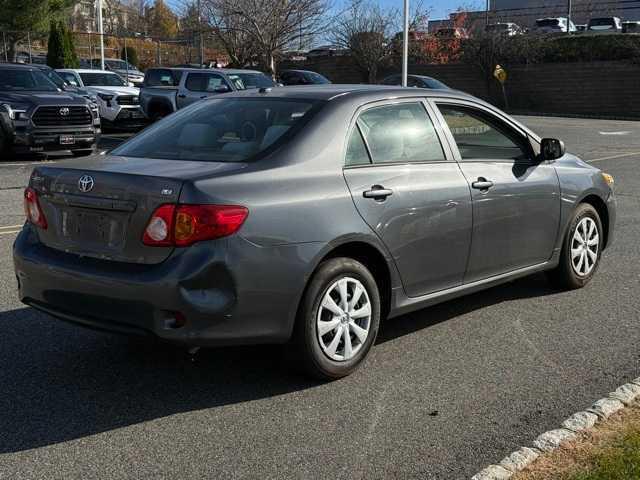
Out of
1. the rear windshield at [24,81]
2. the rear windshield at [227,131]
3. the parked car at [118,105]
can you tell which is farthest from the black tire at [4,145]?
the rear windshield at [227,131]

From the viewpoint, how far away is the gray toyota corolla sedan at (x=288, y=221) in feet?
13.6

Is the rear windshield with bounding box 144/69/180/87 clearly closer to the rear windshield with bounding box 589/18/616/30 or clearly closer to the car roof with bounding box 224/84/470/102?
the car roof with bounding box 224/84/470/102

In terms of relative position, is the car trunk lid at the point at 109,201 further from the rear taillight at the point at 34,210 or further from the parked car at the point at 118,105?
the parked car at the point at 118,105

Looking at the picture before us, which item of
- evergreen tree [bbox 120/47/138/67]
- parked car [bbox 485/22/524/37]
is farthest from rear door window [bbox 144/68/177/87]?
evergreen tree [bbox 120/47/138/67]

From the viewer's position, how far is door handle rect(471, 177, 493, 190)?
18.1ft

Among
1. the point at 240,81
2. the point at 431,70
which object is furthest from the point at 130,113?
the point at 431,70

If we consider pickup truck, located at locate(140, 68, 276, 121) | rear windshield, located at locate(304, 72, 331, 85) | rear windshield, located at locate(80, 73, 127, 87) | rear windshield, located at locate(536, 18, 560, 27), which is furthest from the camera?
rear windshield, located at locate(536, 18, 560, 27)

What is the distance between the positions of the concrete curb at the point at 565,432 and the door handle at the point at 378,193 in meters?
1.61

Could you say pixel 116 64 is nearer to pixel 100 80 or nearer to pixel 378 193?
pixel 100 80

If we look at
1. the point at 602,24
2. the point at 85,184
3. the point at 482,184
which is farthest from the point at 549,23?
the point at 85,184

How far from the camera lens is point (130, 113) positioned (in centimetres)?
2183

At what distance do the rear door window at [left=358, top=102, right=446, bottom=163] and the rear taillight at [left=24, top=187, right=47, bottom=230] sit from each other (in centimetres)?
194

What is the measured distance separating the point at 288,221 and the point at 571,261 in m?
3.11

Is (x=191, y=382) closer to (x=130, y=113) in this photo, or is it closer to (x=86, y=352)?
(x=86, y=352)
